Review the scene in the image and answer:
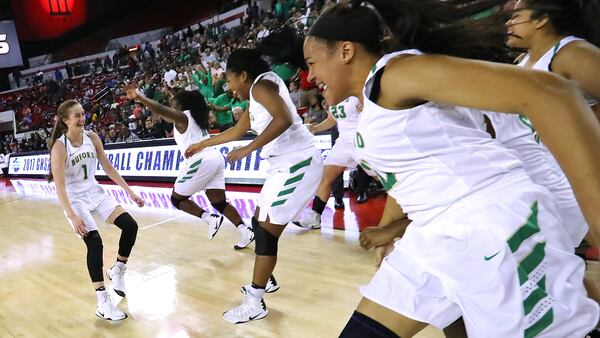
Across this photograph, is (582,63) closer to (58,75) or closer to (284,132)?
(284,132)

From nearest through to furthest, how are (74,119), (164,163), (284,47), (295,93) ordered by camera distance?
(284,47), (74,119), (295,93), (164,163)

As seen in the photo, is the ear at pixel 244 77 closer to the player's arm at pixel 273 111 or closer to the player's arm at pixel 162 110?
the player's arm at pixel 273 111

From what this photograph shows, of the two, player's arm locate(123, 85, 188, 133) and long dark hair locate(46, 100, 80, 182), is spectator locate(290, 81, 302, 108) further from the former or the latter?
long dark hair locate(46, 100, 80, 182)

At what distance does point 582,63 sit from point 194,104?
4105 millimetres

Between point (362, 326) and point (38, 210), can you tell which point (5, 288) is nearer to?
point (362, 326)

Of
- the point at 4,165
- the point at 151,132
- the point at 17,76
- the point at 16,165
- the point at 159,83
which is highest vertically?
the point at 159,83

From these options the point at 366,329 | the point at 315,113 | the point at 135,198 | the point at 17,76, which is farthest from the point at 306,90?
the point at 17,76

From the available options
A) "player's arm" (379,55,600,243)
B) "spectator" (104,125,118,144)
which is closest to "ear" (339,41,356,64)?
"player's arm" (379,55,600,243)

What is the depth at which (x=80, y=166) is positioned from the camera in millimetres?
3818

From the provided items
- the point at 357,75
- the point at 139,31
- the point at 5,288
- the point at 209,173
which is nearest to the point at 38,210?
the point at 5,288

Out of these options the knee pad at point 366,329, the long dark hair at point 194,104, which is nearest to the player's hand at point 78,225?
the long dark hair at point 194,104

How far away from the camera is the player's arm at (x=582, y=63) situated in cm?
188

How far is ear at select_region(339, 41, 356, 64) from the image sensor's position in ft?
4.79

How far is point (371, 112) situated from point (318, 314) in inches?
84.7
